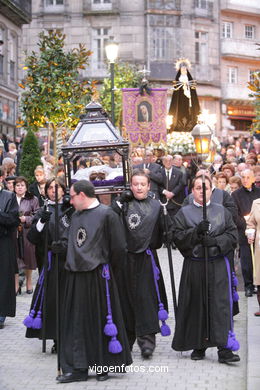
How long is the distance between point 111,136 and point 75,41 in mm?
38417

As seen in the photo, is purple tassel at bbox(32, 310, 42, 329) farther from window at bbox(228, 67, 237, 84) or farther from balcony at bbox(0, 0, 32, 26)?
window at bbox(228, 67, 237, 84)

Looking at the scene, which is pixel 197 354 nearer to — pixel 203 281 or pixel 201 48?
pixel 203 281

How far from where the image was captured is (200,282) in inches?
325

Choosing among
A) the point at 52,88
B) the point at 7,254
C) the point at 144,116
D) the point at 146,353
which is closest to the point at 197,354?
the point at 146,353

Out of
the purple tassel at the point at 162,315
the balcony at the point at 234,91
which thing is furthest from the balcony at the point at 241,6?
the purple tassel at the point at 162,315

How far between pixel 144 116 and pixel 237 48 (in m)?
32.2

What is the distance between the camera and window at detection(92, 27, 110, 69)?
158ft

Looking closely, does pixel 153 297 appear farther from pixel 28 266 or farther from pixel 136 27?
pixel 136 27

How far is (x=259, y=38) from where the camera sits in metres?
54.0

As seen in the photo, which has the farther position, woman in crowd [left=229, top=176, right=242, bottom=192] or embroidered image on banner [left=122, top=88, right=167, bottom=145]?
embroidered image on banner [left=122, top=88, right=167, bottom=145]

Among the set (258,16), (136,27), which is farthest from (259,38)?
(136,27)

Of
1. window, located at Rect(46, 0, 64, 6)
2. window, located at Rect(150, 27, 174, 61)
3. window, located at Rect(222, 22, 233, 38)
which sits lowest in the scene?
window, located at Rect(150, 27, 174, 61)

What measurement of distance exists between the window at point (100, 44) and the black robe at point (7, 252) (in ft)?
126

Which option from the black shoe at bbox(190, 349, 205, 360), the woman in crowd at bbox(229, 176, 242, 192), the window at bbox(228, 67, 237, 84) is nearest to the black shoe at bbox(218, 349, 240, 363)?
the black shoe at bbox(190, 349, 205, 360)
